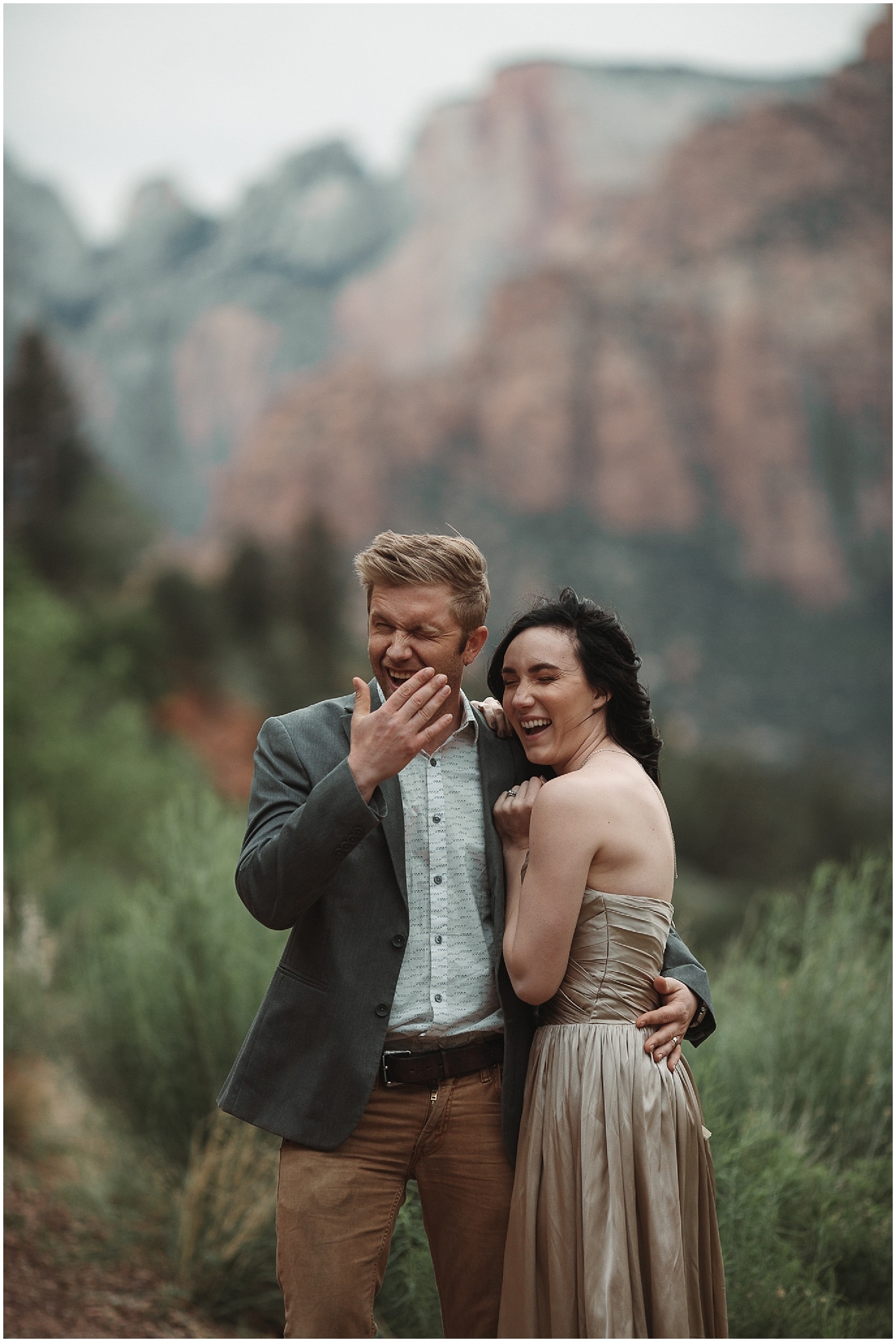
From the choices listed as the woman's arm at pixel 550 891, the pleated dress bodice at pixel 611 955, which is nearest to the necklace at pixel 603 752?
the woman's arm at pixel 550 891

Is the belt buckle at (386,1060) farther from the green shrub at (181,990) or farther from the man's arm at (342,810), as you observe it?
the green shrub at (181,990)

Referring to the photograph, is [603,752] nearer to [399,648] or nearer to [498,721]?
[498,721]

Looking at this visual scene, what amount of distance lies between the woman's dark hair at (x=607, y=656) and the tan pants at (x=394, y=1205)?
0.82m

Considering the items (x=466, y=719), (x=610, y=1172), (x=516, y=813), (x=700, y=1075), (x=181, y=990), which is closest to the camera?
(x=610, y=1172)

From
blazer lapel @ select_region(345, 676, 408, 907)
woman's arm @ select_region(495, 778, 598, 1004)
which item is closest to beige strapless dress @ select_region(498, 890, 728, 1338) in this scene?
woman's arm @ select_region(495, 778, 598, 1004)

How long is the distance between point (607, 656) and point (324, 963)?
91 centimetres

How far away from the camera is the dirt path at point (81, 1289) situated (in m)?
4.25

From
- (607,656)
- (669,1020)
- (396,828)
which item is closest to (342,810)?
(396,828)

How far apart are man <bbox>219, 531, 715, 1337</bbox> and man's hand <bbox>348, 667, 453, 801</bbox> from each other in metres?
0.02

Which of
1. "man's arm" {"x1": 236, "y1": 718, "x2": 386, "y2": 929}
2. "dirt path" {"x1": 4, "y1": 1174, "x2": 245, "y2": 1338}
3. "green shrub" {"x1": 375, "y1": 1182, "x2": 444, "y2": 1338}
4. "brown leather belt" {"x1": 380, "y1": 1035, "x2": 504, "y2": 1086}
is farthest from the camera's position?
"dirt path" {"x1": 4, "y1": 1174, "x2": 245, "y2": 1338}

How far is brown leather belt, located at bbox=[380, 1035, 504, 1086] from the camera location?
94.3 inches

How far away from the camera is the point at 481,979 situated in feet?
8.12

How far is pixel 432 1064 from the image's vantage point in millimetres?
2416

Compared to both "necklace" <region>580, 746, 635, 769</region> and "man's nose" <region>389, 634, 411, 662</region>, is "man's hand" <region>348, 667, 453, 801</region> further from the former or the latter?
"necklace" <region>580, 746, 635, 769</region>
